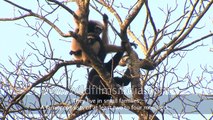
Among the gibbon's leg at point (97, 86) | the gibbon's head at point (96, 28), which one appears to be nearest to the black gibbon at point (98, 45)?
the gibbon's head at point (96, 28)

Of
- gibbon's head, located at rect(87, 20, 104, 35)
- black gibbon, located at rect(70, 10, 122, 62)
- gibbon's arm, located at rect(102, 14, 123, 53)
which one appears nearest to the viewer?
gibbon's arm, located at rect(102, 14, 123, 53)

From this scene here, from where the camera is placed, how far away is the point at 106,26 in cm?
817

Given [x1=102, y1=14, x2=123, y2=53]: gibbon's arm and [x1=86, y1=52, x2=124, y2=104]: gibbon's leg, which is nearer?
[x1=86, y1=52, x2=124, y2=104]: gibbon's leg

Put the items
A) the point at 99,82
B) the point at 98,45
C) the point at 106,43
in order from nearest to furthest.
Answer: the point at 99,82 < the point at 98,45 < the point at 106,43

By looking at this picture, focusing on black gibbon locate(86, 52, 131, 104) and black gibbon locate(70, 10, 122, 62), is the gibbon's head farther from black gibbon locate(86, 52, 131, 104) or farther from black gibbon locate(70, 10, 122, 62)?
black gibbon locate(86, 52, 131, 104)

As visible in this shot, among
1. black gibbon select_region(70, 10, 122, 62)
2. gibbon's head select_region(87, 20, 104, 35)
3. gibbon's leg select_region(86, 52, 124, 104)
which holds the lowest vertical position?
gibbon's leg select_region(86, 52, 124, 104)

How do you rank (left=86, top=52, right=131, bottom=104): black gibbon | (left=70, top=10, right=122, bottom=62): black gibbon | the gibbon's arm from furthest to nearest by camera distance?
1. (left=70, top=10, right=122, bottom=62): black gibbon
2. the gibbon's arm
3. (left=86, top=52, right=131, bottom=104): black gibbon

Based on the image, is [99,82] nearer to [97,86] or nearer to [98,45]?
[97,86]

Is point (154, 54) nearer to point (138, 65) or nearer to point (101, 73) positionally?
point (138, 65)

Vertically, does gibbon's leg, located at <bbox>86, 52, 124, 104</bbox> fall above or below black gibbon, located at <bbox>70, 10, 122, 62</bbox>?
below

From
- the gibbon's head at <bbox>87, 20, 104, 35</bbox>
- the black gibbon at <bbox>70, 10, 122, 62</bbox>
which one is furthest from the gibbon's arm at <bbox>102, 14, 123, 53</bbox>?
the gibbon's head at <bbox>87, 20, 104, 35</bbox>

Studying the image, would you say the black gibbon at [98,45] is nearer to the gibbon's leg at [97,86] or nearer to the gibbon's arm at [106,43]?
the gibbon's arm at [106,43]

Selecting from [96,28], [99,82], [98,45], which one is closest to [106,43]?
[98,45]

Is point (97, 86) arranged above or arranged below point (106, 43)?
below
